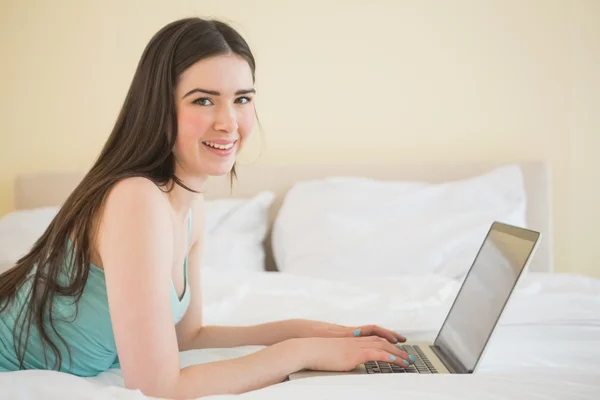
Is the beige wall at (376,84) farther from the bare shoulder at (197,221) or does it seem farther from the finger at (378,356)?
the finger at (378,356)

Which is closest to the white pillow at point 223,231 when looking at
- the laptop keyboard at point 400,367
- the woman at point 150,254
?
the woman at point 150,254

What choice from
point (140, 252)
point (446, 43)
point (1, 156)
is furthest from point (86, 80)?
point (140, 252)

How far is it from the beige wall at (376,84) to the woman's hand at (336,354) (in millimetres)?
Answer: 1824

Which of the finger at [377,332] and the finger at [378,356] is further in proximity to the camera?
the finger at [377,332]

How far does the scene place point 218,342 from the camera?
151 centimetres

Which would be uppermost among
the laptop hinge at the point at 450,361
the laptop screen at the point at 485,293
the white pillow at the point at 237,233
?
the laptop screen at the point at 485,293

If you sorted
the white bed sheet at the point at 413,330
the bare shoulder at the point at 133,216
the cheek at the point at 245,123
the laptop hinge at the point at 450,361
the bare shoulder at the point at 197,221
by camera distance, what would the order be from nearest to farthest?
the white bed sheet at the point at 413,330
the bare shoulder at the point at 133,216
the laptop hinge at the point at 450,361
the cheek at the point at 245,123
the bare shoulder at the point at 197,221

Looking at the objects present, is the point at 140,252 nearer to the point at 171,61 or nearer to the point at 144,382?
the point at 144,382

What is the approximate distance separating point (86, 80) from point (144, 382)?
209 centimetres

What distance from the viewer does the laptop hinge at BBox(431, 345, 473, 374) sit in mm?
1230

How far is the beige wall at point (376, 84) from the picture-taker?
291 cm

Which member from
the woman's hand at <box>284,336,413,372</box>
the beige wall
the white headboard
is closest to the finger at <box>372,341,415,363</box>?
the woman's hand at <box>284,336,413,372</box>

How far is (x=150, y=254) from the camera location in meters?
1.11

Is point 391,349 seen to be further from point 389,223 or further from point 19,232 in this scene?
point 19,232
